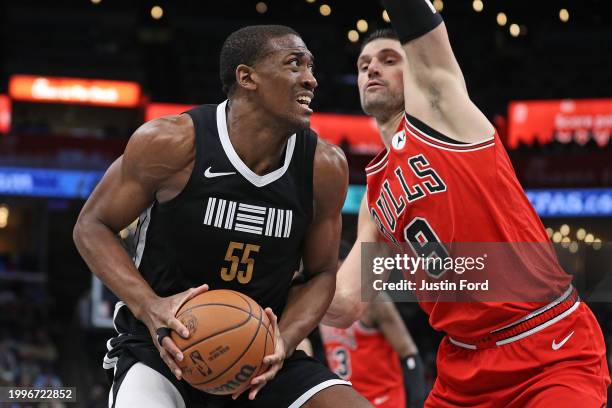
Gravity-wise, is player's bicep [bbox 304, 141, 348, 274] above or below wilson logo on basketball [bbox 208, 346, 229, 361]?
above

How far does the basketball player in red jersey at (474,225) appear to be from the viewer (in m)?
3.57

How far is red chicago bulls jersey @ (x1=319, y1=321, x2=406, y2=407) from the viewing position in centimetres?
664

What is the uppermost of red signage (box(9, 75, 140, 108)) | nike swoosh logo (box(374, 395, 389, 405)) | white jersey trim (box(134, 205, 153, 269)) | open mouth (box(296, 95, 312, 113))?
open mouth (box(296, 95, 312, 113))

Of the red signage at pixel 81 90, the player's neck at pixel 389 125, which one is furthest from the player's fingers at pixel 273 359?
the red signage at pixel 81 90

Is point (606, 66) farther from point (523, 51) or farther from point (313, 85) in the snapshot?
point (313, 85)

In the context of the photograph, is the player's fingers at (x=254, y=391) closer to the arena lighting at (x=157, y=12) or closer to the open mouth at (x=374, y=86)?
the open mouth at (x=374, y=86)

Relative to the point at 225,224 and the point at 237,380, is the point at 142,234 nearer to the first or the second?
the point at 225,224

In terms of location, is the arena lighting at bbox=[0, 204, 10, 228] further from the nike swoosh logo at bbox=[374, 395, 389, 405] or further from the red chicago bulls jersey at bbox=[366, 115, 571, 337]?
the red chicago bulls jersey at bbox=[366, 115, 571, 337]

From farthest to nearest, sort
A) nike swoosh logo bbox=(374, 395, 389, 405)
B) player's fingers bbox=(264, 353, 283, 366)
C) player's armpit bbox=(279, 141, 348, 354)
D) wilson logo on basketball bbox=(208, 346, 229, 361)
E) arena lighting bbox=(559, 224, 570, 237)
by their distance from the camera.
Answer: arena lighting bbox=(559, 224, 570, 237)
nike swoosh logo bbox=(374, 395, 389, 405)
player's armpit bbox=(279, 141, 348, 354)
player's fingers bbox=(264, 353, 283, 366)
wilson logo on basketball bbox=(208, 346, 229, 361)

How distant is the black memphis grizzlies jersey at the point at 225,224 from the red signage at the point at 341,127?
16162mm

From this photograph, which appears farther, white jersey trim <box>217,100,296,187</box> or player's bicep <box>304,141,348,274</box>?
player's bicep <box>304,141,348,274</box>

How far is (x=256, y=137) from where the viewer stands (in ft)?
12.1

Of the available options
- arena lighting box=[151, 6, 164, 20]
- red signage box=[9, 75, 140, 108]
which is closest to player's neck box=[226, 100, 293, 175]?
red signage box=[9, 75, 140, 108]

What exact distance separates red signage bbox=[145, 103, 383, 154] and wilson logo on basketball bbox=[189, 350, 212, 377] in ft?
54.7
